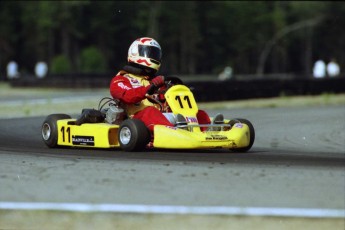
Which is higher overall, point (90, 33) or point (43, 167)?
point (90, 33)

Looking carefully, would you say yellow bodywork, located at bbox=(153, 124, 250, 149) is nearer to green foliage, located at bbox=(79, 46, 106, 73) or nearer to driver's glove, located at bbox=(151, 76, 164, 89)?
driver's glove, located at bbox=(151, 76, 164, 89)

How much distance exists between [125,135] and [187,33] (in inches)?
2922

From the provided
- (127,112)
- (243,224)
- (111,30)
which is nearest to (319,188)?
(243,224)

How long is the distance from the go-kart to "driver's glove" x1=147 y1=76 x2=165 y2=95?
4.7 inches

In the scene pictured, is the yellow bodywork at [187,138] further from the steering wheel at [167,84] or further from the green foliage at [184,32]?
the green foliage at [184,32]

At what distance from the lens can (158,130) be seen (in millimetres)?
10883

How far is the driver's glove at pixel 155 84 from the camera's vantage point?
37.0 ft

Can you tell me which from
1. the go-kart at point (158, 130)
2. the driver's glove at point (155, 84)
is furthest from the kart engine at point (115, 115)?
the driver's glove at point (155, 84)

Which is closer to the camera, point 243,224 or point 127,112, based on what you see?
point 243,224

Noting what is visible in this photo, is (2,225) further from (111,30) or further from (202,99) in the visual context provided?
(111,30)

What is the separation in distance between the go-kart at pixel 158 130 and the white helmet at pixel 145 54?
51 centimetres

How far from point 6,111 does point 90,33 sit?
60.0 metres

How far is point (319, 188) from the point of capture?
7.55 m

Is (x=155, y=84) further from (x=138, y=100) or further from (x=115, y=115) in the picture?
(x=115, y=115)
